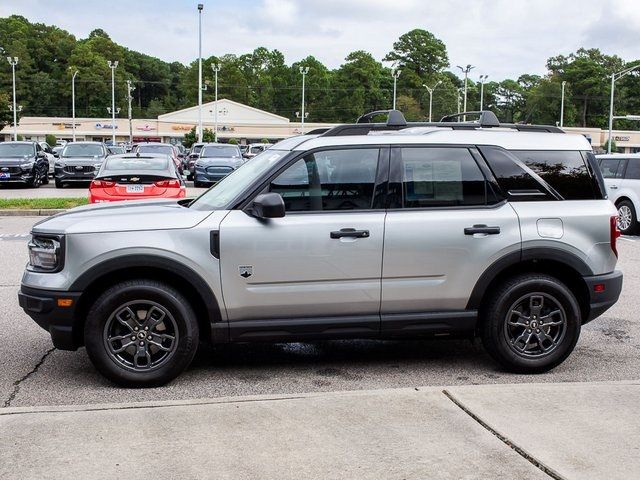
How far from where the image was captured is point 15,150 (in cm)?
2697

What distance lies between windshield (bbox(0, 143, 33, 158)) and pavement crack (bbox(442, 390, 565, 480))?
25103mm

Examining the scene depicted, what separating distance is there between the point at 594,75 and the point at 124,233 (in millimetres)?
126742

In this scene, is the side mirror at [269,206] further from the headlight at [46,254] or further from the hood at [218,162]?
the hood at [218,162]

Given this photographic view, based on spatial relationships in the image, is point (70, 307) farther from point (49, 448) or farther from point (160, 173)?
point (160, 173)

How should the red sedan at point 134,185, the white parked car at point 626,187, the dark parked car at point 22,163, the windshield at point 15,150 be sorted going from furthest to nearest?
the windshield at point 15,150 → the dark parked car at point 22,163 → the white parked car at point 626,187 → the red sedan at point 134,185

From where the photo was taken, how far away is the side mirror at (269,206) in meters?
5.19

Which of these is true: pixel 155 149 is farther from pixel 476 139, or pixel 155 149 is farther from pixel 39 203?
pixel 476 139

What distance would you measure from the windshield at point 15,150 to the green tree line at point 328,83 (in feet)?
303

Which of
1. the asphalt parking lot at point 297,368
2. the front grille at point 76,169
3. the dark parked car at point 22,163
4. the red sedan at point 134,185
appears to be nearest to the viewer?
the asphalt parking lot at point 297,368

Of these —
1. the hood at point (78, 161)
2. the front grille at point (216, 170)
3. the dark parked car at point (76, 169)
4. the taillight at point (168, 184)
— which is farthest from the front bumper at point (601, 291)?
the hood at point (78, 161)

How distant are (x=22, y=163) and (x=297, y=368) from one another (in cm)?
2291

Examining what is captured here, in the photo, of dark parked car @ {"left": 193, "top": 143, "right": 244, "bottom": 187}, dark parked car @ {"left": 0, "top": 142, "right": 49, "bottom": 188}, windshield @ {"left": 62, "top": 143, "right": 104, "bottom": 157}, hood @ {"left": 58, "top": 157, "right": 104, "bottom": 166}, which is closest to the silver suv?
dark parked car @ {"left": 193, "top": 143, "right": 244, "bottom": 187}

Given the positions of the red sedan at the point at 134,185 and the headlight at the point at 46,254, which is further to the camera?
the red sedan at the point at 134,185

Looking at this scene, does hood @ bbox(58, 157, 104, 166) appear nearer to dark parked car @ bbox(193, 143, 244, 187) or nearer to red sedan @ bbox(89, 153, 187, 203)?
dark parked car @ bbox(193, 143, 244, 187)
